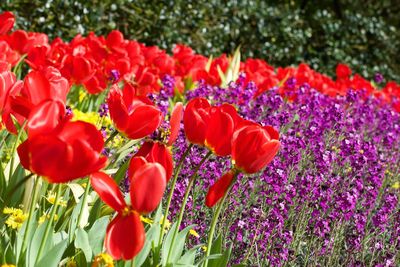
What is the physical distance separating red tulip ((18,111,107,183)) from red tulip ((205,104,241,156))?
462 mm

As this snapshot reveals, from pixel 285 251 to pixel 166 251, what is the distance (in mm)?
661

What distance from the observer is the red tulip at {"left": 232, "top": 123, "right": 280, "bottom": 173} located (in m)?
1.74

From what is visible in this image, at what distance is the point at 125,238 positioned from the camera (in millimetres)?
1507

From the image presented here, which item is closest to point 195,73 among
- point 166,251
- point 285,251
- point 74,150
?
point 285,251

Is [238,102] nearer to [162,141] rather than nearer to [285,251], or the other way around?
[285,251]

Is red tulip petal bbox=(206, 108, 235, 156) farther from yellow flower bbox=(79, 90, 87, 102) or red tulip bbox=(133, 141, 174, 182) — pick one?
yellow flower bbox=(79, 90, 87, 102)

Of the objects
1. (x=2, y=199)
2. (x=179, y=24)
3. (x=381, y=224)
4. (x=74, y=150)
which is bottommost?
(x=179, y=24)

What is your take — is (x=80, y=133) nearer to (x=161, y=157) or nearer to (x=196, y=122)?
(x=161, y=157)

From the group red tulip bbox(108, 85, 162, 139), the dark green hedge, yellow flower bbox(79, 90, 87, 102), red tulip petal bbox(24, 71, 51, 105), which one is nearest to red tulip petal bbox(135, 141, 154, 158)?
red tulip bbox(108, 85, 162, 139)

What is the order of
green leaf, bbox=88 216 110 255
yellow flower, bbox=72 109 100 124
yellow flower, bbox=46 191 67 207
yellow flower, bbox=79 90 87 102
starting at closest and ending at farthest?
green leaf, bbox=88 216 110 255 < yellow flower, bbox=46 191 67 207 < yellow flower, bbox=72 109 100 124 < yellow flower, bbox=79 90 87 102

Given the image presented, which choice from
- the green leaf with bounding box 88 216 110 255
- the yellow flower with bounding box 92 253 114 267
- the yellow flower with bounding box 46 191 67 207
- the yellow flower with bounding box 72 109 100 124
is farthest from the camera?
the yellow flower with bounding box 72 109 100 124

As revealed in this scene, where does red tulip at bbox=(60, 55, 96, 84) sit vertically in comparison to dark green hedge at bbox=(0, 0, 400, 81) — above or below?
above


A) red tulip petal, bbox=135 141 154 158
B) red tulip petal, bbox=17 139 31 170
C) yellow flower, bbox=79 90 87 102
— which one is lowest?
yellow flower, bbox=79 90 87 102

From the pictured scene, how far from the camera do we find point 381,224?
10.0 ft
